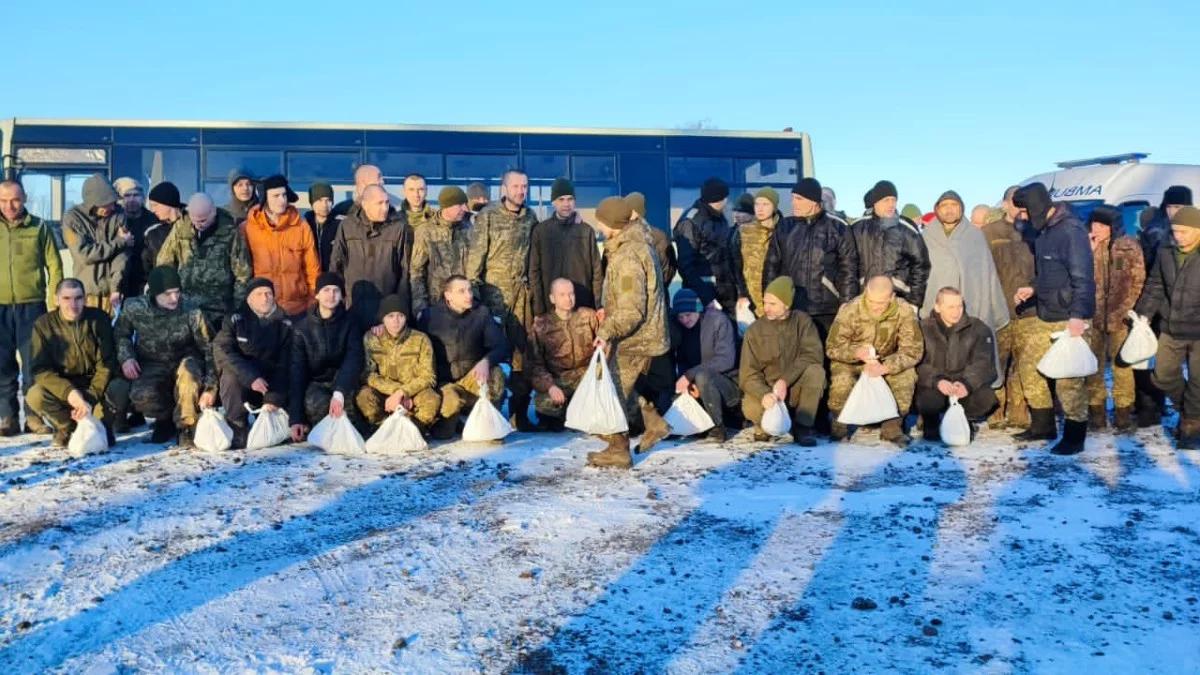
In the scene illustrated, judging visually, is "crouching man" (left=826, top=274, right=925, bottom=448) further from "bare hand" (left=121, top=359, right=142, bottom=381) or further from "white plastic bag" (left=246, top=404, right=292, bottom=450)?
"bare hand" (left=121, top=359, right=142, bottom=381)

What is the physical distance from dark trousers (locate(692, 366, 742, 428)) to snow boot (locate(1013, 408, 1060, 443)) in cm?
222

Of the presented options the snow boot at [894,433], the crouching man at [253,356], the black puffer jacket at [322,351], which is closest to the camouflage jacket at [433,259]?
the black puffer jacket at [322,351]

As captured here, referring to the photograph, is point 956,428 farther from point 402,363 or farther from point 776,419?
point 402,363

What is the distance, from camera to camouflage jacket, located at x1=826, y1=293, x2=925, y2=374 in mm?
7406

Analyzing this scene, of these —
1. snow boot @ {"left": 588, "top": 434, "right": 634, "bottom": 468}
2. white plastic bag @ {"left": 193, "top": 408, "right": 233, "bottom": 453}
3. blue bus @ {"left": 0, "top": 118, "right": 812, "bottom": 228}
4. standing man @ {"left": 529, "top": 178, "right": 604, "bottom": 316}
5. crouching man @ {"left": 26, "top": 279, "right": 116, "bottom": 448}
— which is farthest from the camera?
blue bus @ {"left": 0, "top": 118, "right": 812, "bottom": 228}

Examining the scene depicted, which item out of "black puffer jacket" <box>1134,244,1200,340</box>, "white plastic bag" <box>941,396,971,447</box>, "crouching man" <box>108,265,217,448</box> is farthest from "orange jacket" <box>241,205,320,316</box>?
"black puffer jacket" <box>1134,244,1200,340</box>

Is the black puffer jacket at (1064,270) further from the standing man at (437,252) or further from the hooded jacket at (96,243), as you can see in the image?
the hooded jacket at (96,243)

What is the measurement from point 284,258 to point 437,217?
1.31 m

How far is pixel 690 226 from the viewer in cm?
888

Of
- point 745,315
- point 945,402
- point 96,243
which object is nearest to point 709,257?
point 745,315

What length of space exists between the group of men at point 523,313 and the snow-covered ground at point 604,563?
0.73m

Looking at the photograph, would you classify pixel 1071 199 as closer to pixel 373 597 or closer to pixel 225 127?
pixel 225 127

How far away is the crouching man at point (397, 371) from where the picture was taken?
7414 mm

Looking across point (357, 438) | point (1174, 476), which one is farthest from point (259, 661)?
point (1174, 476)
